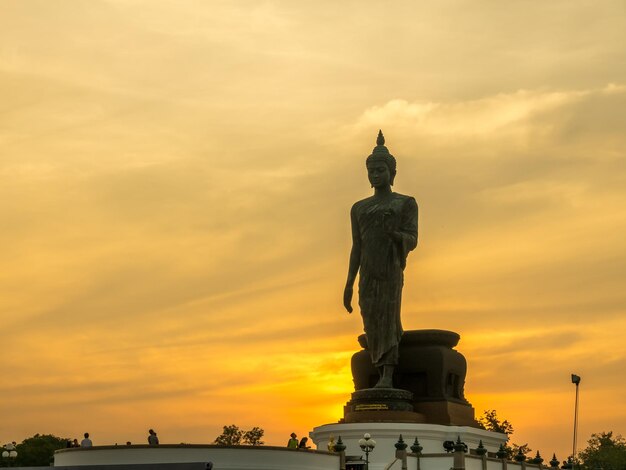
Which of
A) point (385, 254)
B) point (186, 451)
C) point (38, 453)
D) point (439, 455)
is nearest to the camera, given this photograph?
point (186, 451)

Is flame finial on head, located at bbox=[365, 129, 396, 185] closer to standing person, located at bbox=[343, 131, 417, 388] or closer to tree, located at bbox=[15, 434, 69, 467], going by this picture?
standing person, located at bbox=[343, 131, 417, 388]

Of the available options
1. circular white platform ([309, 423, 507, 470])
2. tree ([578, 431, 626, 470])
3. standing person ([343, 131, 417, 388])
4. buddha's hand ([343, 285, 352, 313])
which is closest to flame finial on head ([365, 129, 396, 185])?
standing person ([343, 131, 417, 388])

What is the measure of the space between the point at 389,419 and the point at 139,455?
1299 centimetres

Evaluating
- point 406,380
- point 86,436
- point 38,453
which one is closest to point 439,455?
point 406,380

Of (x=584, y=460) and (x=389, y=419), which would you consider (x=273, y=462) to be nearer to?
(x=389, y=419)

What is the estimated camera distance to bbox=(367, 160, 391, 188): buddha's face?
58.1m

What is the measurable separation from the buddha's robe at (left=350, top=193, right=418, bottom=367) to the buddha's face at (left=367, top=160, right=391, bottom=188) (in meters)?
0.78

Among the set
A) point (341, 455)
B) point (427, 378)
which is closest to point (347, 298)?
point (427, 378)

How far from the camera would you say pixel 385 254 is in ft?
191

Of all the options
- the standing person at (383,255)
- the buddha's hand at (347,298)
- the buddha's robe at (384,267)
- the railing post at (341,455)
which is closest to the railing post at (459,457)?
the railing post at (341,455)

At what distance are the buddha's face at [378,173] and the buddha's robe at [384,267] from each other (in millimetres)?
777

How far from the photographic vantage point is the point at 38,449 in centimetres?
11400

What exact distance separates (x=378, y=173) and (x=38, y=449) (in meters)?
65.6

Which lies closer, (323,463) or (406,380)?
(323,463)
